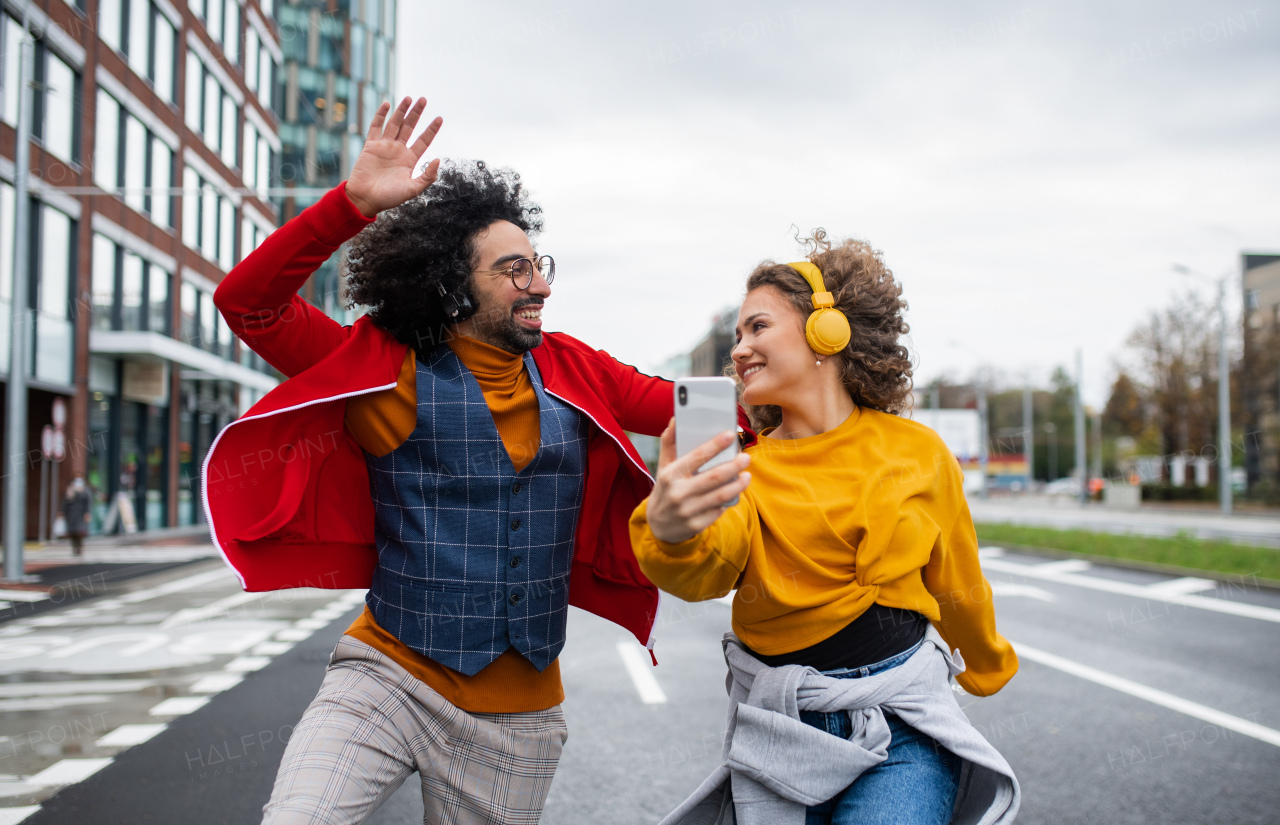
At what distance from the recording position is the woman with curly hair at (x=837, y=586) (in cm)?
193

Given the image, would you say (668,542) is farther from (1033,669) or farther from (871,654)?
(1033,669)

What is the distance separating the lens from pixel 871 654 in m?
2.06

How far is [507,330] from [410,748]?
1.05m

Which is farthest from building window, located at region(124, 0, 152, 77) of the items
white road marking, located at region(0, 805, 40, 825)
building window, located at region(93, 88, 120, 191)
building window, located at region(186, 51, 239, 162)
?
white road marking, located at region(0, 805, 40, 825)

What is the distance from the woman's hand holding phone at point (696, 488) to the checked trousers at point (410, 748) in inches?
38.8

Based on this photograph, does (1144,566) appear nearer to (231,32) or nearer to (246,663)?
(246,663)

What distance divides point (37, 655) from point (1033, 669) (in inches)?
323

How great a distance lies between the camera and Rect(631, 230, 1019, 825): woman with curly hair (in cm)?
193

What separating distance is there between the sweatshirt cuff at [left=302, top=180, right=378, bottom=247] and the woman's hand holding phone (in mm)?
1075

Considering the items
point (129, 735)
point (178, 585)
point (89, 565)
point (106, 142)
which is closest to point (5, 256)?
point (106, 142)

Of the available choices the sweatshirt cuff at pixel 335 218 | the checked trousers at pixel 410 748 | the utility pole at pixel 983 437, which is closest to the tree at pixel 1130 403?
the utility pole at pixel 983 437

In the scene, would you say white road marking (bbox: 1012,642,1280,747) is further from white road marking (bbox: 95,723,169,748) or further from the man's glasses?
white road marking (bbox: 95,723,169,748)

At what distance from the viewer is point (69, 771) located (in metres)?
4.84

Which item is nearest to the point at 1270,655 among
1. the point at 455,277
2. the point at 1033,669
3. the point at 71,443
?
the point at 1033,669
